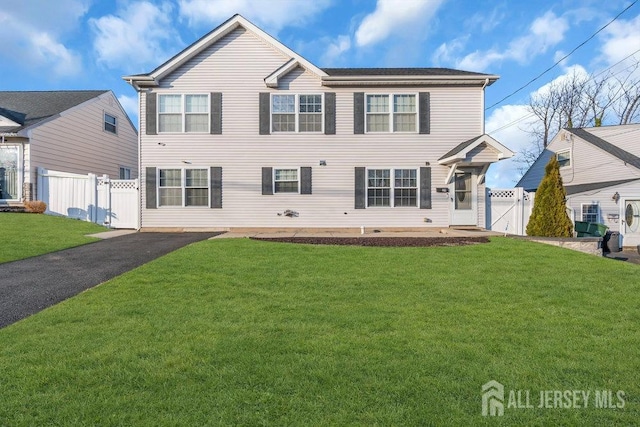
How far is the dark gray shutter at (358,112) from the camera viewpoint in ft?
46.0

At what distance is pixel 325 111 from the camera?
14039 mm

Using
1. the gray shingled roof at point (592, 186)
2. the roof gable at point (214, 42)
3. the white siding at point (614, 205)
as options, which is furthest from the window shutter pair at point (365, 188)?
the gray shingled roof at point (592, 186)

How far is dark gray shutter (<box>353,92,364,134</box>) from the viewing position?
1402 cm

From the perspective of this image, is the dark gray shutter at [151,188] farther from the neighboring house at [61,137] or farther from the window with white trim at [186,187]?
the neighboring house at [61,137]

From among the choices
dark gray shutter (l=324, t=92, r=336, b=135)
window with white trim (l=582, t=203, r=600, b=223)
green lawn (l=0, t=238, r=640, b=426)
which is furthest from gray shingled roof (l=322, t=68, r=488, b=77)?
green lawn (l=0, t=238, r=640, b=426)

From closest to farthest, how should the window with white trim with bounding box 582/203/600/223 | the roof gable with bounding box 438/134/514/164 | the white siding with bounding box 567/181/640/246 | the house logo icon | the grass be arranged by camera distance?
the house logo icon → the grass → the roof gable with bounding box 438/134/514/164 → the white siding with bounding box 567/181/640/246 → the window with white trim with bounding box 582/203/600/223

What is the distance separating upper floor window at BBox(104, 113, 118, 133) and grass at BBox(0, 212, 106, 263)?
323 inches

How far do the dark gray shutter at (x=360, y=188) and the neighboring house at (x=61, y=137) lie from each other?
14.0 meters

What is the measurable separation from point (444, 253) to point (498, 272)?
6.22 ft

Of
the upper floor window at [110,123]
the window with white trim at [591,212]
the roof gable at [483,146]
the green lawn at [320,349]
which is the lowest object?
the green lawn at [320,349]

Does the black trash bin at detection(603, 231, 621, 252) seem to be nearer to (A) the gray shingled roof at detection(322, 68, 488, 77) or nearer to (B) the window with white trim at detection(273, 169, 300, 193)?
(A) the gray shingled roof at detection(322, 68, 488, 77)

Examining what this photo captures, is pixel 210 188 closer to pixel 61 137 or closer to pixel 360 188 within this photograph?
pixel 360 188

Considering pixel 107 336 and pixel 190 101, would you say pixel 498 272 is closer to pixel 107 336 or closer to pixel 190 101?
pixel 107 336

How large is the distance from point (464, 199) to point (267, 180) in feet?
26.1
